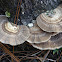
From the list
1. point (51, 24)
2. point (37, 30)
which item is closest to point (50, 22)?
point (51, 24)

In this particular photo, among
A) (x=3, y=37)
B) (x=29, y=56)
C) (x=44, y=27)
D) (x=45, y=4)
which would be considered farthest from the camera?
(x=29, y=56)

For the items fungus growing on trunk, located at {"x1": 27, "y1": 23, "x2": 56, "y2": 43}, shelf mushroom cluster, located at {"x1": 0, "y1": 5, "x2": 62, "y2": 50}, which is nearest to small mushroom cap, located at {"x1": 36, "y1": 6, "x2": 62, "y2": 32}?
shelf mushroom cluster, located at {"x1": 0, "y1": 5, "x2": 62, "y2": 50}

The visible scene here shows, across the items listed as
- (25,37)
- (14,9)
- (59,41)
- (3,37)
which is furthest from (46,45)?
(14,9)

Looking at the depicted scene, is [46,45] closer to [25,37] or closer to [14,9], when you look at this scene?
[25,37]

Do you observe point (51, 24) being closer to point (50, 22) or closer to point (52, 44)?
point (50, 22)

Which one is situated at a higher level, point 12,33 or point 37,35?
point 12,33

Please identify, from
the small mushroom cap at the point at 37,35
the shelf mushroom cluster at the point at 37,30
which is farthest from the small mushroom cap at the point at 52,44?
the small mushroom cap at the point at 37,35
